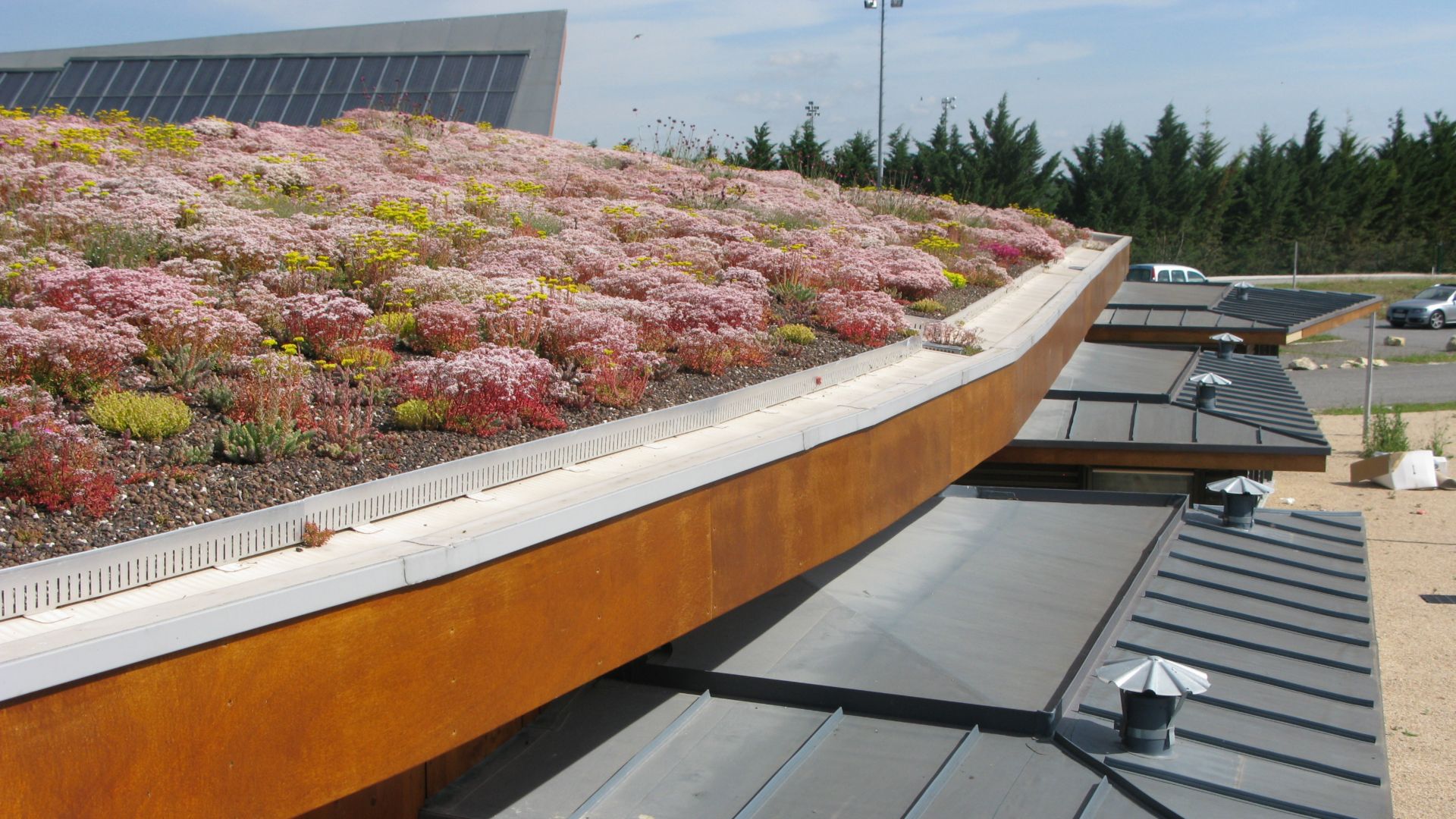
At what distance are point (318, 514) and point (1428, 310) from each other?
144 ft

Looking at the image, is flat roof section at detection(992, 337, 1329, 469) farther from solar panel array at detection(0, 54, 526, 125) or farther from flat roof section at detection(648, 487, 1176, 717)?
solar panel array at detection(0, 54, 526, 125)

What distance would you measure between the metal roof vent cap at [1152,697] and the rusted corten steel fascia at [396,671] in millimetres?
1666

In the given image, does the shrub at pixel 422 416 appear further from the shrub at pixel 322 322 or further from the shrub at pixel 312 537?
the shrub at pixel 312 537

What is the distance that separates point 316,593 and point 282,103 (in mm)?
20235

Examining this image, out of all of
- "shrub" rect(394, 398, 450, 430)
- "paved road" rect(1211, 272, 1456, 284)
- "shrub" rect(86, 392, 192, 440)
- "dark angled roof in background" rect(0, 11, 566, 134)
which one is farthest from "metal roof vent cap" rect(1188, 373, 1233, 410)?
"paved road" rect(1211, 272, 1456, 284)

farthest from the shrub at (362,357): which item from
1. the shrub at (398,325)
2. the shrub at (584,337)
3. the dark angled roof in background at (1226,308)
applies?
the dark angled roof in background at (1226,308)

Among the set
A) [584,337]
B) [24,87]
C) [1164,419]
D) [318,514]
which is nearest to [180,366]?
[318,514]

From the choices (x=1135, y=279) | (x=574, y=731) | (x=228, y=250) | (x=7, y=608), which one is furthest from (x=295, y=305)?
(x=1135, y=279)

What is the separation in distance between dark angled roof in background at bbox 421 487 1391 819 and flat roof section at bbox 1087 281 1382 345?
42.7ft

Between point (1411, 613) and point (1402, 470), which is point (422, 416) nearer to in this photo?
point (1411, 613)

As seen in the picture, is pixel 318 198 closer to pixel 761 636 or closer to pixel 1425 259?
pixel 761 636

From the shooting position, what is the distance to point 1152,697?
16.3ft

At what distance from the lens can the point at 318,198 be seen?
10648mm

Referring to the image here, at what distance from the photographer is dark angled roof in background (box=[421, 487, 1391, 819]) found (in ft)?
15.8
